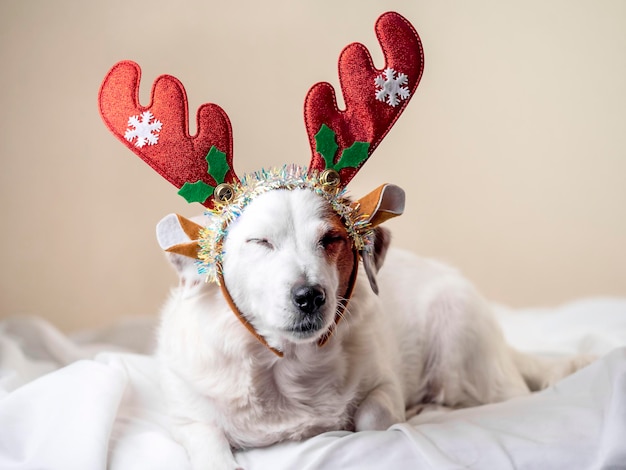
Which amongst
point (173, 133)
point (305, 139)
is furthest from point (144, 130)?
point (305, 139)

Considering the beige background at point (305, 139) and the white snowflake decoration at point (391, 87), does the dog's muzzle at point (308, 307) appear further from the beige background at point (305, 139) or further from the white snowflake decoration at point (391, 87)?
the beige background at point (305, 139)

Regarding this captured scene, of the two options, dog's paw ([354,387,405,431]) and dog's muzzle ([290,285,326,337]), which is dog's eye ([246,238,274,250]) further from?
dog's paw ([354,387,405,431])

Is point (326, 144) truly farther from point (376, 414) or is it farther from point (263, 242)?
point (376, 414)

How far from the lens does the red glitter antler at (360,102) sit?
1638 millimetres

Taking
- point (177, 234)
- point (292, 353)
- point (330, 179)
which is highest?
point (330, 179)

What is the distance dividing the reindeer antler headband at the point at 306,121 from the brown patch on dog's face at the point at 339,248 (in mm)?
23

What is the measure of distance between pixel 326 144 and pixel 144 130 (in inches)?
16.5

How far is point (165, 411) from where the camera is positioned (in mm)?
1912

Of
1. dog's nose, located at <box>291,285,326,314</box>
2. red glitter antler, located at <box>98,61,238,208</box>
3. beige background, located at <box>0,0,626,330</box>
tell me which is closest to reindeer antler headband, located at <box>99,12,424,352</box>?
red glitter antler, located at <box>98,61,238,208</box>

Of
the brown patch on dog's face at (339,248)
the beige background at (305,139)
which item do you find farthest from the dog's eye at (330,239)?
the beige background at (305,139)

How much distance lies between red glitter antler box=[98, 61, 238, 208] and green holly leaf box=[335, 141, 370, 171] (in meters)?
0.25

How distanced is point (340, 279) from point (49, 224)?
2.19 metres

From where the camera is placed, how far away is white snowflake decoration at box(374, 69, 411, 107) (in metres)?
1.65

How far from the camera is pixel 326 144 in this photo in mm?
1637
